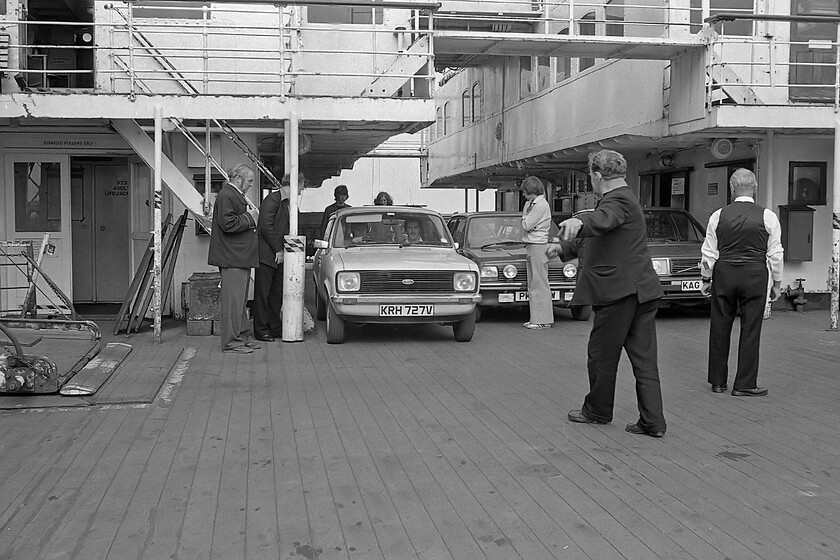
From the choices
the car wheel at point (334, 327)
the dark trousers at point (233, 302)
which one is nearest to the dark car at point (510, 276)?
the car wheel at point (334, 327)

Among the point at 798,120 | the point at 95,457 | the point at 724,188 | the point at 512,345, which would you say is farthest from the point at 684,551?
the point at 724,188

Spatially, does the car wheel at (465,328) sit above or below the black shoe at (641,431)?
above

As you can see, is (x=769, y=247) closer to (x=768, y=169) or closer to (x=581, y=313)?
(x=581, y=313)

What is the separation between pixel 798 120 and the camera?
44.1ft

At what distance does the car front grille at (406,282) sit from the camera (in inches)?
425

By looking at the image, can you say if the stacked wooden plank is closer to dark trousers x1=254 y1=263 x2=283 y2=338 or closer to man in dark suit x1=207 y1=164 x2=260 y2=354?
dark trousers x1=254 y1=263 x2=283 y2=338

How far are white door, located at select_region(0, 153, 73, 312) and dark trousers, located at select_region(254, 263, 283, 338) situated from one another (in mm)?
3643

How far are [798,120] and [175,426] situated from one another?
10.5 m

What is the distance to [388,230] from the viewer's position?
480 inches

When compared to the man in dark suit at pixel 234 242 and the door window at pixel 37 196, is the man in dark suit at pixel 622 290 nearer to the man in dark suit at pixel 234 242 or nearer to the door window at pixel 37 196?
the man in dark suit at pixel 234 242

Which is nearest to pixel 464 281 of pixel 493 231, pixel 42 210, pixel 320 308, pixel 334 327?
pixel 334 327

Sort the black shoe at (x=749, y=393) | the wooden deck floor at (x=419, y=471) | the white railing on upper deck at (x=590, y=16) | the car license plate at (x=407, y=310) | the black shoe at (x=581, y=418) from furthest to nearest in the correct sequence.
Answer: the white railing on upper deck at (x=590, y=16), the car license plate at (x=407, y=310), the black shoe at (x=749, y=393), the black shoe at (x=581, y=418), the wooden deck floor at (x=419, y=471)

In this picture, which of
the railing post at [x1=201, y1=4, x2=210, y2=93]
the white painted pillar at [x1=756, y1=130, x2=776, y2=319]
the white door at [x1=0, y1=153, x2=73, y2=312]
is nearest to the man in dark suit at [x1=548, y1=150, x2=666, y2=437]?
the railing post at [x1=201, y1=4, x2=210, y2=93]

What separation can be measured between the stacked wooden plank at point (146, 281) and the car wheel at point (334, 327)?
2.20 metres
